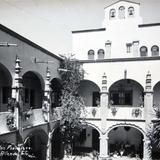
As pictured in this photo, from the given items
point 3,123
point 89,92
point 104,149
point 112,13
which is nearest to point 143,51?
point 112,13

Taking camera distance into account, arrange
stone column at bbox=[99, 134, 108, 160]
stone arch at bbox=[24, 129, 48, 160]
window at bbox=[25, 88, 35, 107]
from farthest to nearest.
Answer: stone column at bbox=[99, 134, 108, 160], window at bbox=[25, 88, 35, 107], stone arch at bbox=[24, 129, 48, 160]

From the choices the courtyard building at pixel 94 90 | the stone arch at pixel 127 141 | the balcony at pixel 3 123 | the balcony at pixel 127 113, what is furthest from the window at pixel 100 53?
the balcony at pixel 3 123

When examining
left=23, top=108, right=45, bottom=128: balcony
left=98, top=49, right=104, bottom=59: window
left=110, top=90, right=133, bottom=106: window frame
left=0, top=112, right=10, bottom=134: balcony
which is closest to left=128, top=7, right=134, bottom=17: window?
left=98, top=49, right=104, bottom=59: window

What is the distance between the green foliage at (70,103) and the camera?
20.2 m

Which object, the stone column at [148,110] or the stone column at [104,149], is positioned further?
the stone column at [104,149]

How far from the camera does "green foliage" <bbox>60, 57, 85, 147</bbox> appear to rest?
20156 millimetres

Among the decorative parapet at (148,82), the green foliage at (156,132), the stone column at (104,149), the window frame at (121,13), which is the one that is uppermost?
the window frame at (121,13)

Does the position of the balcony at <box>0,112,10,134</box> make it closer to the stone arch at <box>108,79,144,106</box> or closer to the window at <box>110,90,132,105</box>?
the stone arch at <box>108,79,144,106</box>

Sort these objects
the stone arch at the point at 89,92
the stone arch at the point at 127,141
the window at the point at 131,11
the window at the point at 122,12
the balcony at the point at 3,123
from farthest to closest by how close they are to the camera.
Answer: the window at the point at 122,12, the window at the point at 131,11, the stone arch at the point at 89,92, the stone arch at the point at 127,141, the balcony at the point at 3,123

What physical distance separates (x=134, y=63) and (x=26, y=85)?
30.2 ft

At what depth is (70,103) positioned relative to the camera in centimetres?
2019

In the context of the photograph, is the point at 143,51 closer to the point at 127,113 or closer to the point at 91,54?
the point at 91,54

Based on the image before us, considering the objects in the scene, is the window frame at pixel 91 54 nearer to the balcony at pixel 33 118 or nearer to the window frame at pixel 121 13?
the window frame at pixel 121 13

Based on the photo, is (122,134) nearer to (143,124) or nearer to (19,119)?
(143,124)
